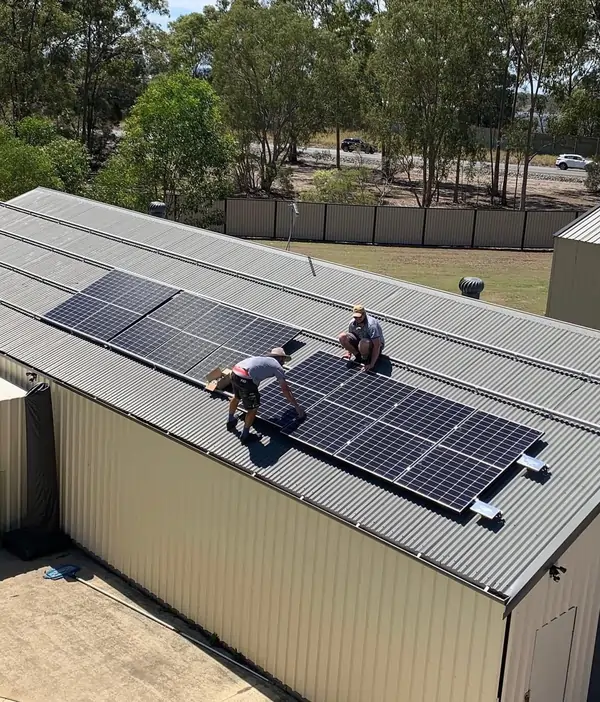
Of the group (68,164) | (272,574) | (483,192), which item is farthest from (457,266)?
(483,192)

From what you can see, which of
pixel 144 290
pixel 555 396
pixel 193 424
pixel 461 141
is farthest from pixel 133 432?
pixel 461 141

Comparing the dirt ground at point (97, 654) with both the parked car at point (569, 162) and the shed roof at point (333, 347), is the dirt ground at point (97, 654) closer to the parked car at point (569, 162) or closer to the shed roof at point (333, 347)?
the shed roof at point (333, 347)

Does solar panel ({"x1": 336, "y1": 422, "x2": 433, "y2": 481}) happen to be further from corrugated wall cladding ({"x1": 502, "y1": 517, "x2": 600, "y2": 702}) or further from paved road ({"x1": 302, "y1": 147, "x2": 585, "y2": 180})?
paved road ({"x1": 302, "y1": 147, "x2": 585, "y2": 180})

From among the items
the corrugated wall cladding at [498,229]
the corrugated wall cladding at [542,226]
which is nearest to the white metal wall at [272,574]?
the corrugated wall cladding at [498,229]

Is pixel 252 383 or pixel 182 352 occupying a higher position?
pixel 252 383

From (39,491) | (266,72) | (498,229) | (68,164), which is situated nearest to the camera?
(39,491)

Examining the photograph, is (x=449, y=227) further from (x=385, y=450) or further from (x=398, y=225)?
(x=385, y=450)
